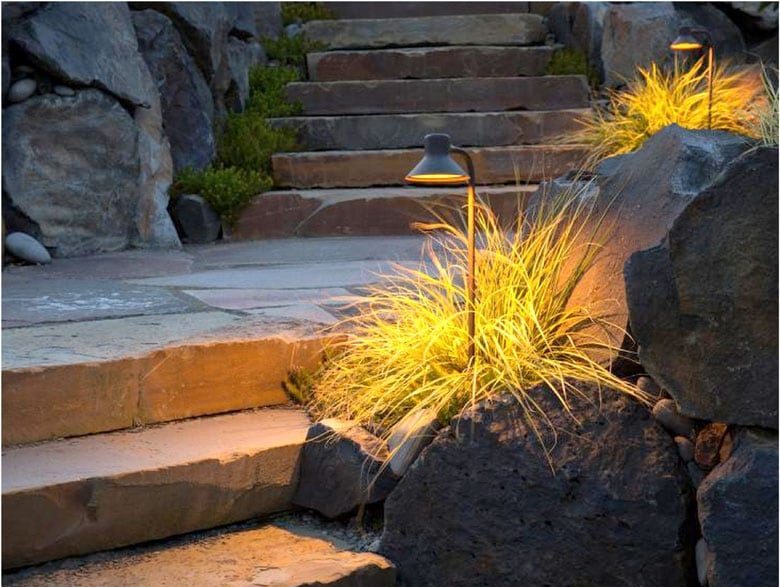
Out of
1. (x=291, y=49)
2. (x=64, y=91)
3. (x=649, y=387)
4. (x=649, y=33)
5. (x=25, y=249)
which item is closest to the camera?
(x=649, y=387)

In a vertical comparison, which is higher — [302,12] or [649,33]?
[302,12]

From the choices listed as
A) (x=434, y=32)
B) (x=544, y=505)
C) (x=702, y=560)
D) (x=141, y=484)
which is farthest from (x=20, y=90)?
(x=702, y=560)

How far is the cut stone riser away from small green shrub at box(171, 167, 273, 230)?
2767 mm

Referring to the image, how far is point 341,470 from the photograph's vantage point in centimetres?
296

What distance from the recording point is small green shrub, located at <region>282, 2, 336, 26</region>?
8062 mm

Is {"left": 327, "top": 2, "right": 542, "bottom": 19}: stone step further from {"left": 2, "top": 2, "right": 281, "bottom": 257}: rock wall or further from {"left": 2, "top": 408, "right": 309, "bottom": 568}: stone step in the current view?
{"left": 2, "top": 408, "right": 309, "bottom": 568}: stone step

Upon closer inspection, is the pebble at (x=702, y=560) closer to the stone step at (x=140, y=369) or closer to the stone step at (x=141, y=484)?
the stone step at (x=141, y=484)

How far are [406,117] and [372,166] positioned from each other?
1.65ft

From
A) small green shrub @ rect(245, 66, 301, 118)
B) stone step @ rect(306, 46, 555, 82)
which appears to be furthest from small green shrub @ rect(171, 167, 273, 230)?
stone step @ rect(306, 46, 555, 82)

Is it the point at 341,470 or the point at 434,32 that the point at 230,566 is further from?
the point at 434,32

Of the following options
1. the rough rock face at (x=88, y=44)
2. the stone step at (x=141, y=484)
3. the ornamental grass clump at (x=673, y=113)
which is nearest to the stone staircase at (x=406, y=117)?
the ornamental grass clump at (x=673, y=113)

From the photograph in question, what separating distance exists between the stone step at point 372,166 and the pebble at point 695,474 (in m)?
3.72

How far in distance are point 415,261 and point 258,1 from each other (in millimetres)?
3833

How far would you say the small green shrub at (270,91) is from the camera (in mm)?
6875
